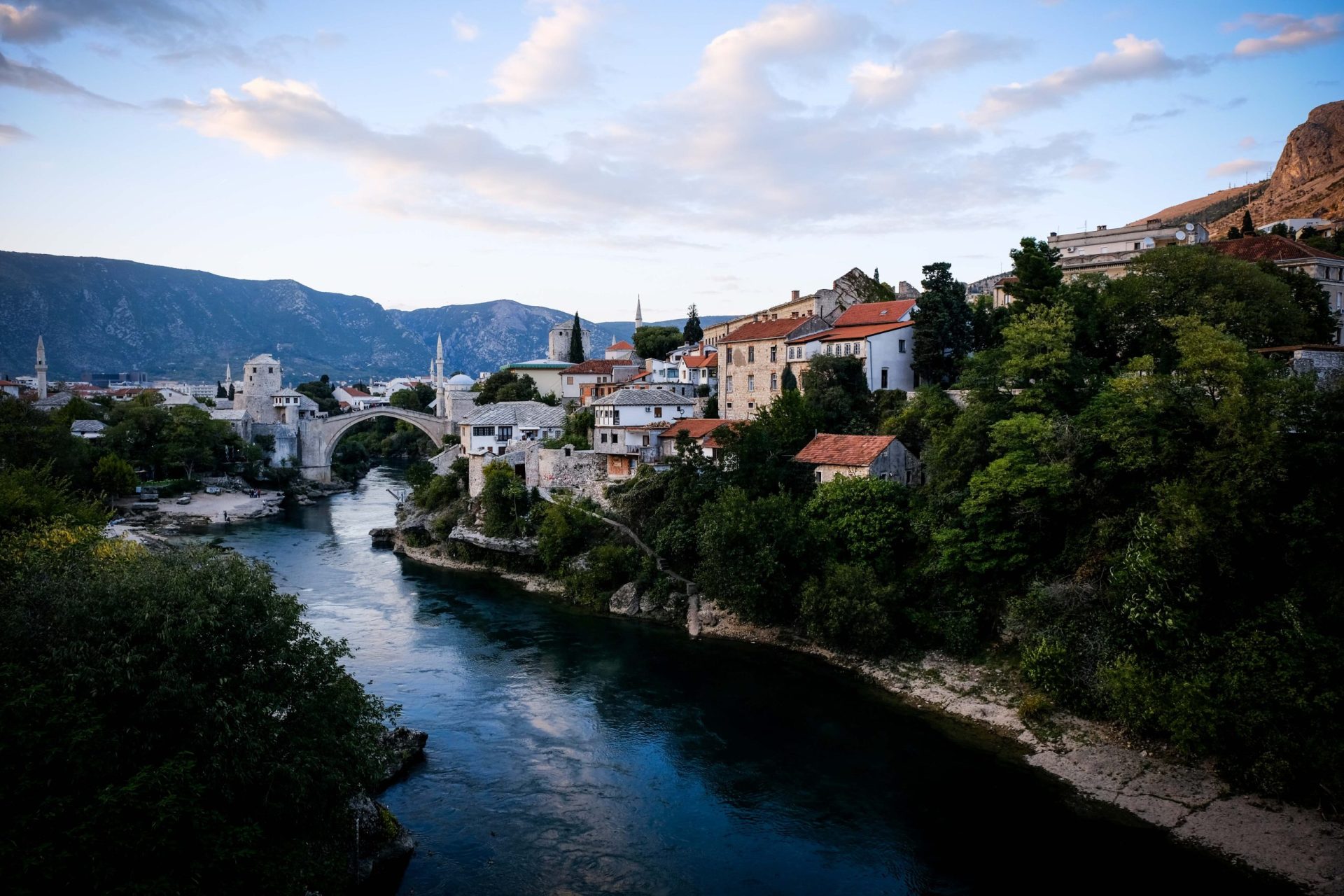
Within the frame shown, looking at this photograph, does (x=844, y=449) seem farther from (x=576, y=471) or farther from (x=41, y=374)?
(x=41, y=374)

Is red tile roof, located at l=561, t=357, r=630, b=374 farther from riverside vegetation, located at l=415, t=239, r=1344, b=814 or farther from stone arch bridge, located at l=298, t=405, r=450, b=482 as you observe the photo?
riverside vegetation, located at l=415, t=239, r=1344, b=814

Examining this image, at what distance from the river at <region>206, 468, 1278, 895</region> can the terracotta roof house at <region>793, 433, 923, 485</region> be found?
265 inches

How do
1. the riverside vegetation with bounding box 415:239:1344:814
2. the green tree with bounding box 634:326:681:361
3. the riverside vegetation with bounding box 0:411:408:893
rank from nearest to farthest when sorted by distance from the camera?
1. the riverside vegetation with bounding box 0:411:408:893
2. the riverside vegetation with bounding box 415:239:1344:814
3. the green tree with bounding box 634:326:681:361

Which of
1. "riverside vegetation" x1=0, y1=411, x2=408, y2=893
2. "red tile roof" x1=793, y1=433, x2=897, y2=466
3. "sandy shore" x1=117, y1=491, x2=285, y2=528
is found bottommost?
"sandy shore" x1=117, y1=491, x2=285, y2=528

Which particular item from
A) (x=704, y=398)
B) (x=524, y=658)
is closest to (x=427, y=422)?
(x=704, y=398)

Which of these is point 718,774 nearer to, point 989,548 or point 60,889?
point 989,548

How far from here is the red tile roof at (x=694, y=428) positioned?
3353 centimetres

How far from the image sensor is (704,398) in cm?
4219

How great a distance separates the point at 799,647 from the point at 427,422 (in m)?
49.1

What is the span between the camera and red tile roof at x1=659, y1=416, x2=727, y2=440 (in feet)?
110

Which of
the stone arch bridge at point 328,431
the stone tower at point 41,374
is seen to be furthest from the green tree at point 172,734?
the stone tower at point 41,374

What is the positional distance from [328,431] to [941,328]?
53.2 meters

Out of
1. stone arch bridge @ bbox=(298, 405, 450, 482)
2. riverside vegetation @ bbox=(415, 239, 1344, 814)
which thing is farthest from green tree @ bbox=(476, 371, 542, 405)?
riverside vegetation @ bbox=(415, 239, 1344, 814)

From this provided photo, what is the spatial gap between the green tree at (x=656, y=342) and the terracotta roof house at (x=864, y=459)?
29.3 meters
